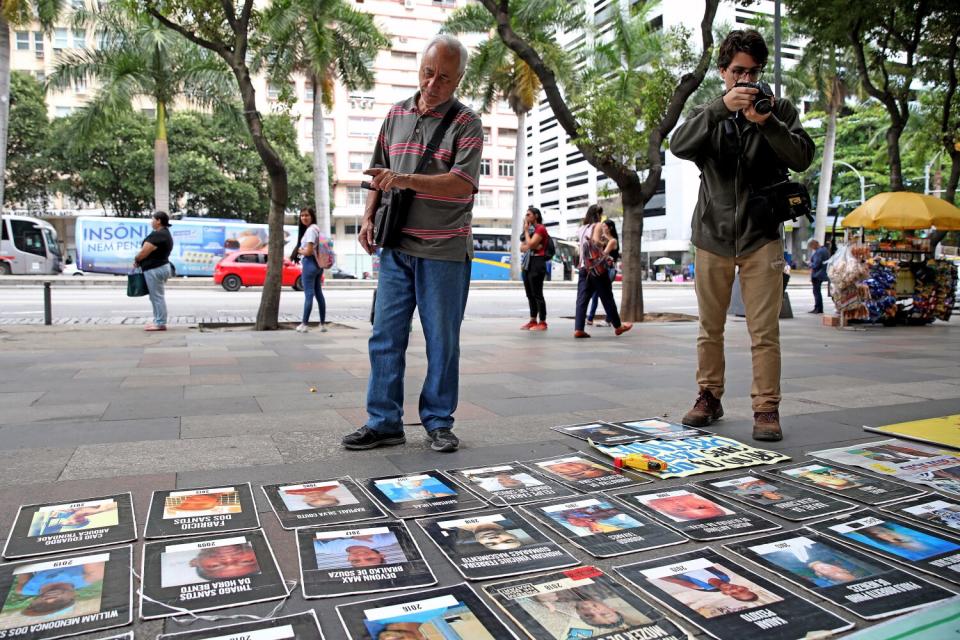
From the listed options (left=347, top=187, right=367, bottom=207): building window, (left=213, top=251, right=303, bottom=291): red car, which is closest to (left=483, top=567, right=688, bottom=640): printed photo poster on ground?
(left=213, top=251, right=303, bottom=291): red car

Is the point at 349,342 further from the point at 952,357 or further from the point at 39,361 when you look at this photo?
the point at 952,357

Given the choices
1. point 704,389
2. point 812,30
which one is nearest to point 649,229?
point 812,30

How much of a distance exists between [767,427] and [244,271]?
25559 mm

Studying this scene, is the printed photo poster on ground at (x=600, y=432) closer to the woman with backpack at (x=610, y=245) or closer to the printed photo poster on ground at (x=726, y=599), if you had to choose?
the printed photo poster on ground at (x=726, y=599)

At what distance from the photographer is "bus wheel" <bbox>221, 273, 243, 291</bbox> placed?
26719mm

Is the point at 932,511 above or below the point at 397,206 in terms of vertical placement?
below

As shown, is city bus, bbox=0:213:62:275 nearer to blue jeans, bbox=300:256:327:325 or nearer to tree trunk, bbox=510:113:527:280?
tree trunk, bbox=510:113:527:280

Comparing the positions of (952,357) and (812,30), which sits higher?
(812,30)

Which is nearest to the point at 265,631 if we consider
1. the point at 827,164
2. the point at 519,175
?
the point at 519,175

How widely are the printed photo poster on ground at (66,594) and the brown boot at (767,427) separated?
2.99 metres

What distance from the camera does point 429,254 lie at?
11.9 feet

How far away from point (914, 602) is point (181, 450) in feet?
10.2

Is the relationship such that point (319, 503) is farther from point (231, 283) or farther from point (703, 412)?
point (231, 283)

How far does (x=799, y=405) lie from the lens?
16.1 feet
